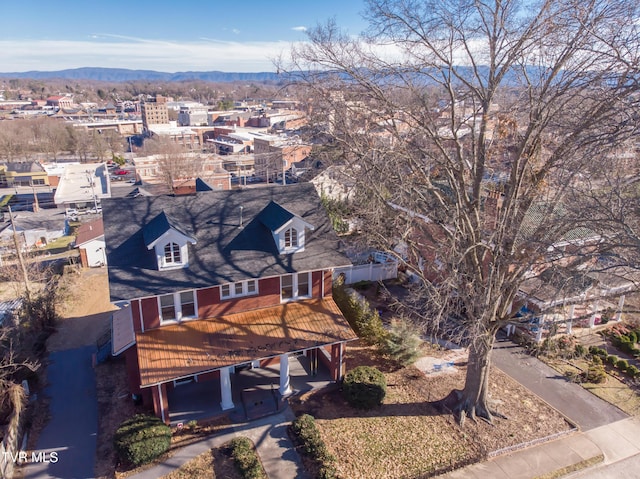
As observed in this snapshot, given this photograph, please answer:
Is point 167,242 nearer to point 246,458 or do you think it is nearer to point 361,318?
point 246,458

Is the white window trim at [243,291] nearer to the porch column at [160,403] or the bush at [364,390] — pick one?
the porch column at [160,403]

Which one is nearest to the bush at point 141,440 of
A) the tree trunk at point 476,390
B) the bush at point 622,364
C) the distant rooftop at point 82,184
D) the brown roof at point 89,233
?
the tree trunk at point 476,390

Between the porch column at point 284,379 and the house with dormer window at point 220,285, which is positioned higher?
the house with dormer window at point 220,285

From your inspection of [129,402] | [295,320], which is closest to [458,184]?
[295,320]

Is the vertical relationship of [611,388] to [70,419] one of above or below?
above

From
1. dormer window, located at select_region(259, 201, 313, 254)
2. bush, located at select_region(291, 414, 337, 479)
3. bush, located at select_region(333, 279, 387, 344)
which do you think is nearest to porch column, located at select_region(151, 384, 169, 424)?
bush, located at select_region(291, 414, 337, 479)

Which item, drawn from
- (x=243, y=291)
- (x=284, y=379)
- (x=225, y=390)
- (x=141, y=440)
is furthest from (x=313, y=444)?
(x=243, y=291)

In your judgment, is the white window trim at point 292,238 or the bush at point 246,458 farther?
the white window trim at point 292,238

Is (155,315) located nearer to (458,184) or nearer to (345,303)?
(345,303)
